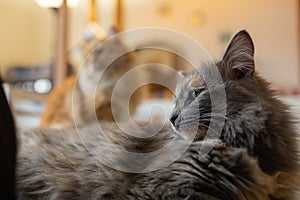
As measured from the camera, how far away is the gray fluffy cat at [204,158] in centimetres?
71

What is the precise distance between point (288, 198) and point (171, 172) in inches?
9.3

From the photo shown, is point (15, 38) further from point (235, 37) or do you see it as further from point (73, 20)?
point (235, 37)

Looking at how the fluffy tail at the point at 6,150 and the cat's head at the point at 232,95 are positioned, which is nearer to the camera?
the fluffy tail at the point at 6,150

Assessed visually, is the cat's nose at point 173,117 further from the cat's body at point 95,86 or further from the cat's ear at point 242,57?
the cat's body at point 95,86

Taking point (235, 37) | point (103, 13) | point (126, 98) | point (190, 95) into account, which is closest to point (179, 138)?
point (190, 95)

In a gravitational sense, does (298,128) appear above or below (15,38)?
below

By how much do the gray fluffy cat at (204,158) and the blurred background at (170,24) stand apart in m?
3.86

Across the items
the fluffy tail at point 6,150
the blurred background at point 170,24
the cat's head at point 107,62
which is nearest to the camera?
the fluffy tail at point 6,150

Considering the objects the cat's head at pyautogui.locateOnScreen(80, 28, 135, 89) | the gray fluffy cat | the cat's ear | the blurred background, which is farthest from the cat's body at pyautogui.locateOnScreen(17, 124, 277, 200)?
the blurred background

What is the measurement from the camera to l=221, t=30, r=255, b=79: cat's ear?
81cm

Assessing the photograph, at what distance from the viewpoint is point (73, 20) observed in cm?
523

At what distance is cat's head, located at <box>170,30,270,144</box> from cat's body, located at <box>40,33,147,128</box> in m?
1.45

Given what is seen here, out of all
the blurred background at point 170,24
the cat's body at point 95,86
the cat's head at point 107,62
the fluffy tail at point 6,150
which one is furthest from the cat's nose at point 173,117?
the blurred background at point 170,24

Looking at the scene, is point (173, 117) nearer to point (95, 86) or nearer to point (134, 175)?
point (134, 175)
